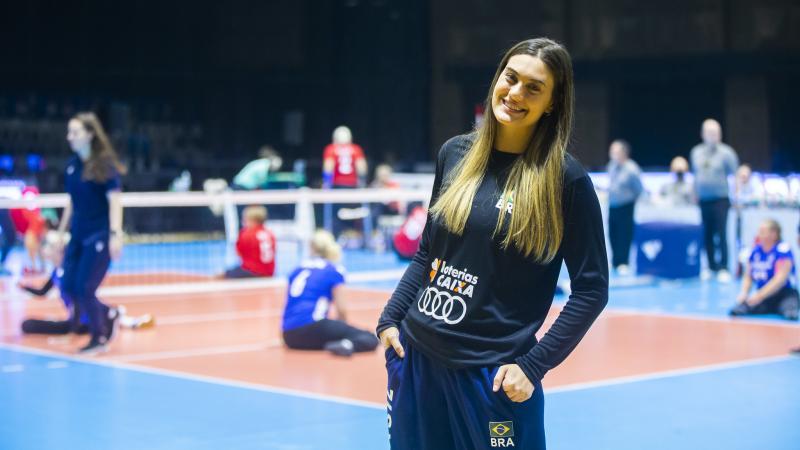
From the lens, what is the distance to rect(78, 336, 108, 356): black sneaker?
356 inches

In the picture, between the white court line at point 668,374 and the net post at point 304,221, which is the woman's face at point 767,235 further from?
the net post at point 304,221

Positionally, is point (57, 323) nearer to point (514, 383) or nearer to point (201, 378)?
point (201, 378)

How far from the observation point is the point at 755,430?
642cm

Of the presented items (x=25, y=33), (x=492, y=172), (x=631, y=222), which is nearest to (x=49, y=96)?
(x=25, y=33)

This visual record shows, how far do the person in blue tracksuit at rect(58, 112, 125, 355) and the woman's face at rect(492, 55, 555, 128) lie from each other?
19.8 feet

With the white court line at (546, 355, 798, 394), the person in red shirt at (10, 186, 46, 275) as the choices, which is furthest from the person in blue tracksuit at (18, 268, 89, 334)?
the person in red shirt at (10, 186, 46, 275)

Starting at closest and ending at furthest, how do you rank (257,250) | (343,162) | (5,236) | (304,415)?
(304,415) < (257,250) < (5,236) < (343,162)

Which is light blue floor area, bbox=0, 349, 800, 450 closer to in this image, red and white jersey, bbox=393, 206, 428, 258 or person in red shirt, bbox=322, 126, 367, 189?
red and white jersey, bbox=393, 206, 428, 258

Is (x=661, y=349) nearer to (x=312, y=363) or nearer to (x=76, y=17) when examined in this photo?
(x=312, y=363)

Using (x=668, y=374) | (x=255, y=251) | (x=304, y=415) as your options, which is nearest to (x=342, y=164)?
(x=255, y=251)

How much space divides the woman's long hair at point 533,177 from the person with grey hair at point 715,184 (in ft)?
41.1

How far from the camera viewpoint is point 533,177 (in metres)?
3.01

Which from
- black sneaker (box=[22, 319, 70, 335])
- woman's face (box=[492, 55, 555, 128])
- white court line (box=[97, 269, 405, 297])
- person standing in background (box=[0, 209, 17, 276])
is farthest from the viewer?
person standing in background (box=[0, 209, 17, 276])

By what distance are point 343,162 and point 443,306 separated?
645 inches
